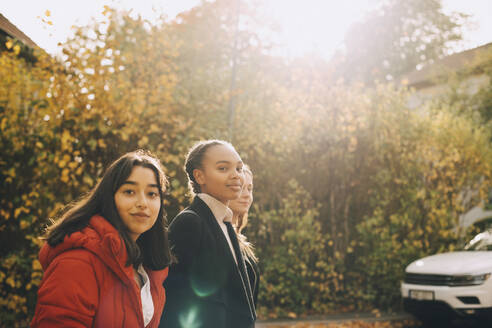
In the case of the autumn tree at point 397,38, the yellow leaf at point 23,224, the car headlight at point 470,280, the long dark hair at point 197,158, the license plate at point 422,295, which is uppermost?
the autumn tree at point 397,38

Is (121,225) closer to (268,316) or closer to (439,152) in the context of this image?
(268,316)

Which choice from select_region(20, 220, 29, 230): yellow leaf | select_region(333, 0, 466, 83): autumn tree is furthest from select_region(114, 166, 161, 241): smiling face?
select_region(333, 0, 466, 83): autumn tree

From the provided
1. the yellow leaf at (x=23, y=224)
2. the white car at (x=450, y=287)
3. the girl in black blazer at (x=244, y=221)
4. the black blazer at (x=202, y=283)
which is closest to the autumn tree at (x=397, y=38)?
the white car at (x=450, y=287)

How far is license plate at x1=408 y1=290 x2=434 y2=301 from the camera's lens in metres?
7.04

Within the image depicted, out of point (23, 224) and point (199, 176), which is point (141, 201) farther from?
point (23, 224)

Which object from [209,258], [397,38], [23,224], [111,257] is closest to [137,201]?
[111,257]

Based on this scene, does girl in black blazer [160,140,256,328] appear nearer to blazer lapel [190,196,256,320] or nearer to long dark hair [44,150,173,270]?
blazer lapel [190,196,256,320]

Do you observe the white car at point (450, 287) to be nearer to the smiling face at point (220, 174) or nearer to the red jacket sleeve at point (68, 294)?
the smiling face at point (220, 174)

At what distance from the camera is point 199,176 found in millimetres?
2432

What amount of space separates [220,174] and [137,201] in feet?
2.10

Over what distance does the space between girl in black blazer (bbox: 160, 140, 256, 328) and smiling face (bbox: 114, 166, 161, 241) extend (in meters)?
0.39

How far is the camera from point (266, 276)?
25.9 feet

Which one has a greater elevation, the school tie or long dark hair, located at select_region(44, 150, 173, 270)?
long dark hair, located at select_region(44, 150, 173, 270)

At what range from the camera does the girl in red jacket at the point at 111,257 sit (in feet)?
4.83
